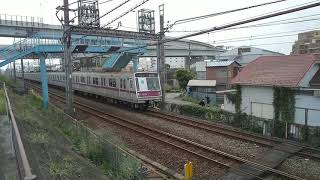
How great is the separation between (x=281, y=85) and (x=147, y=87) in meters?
9.96

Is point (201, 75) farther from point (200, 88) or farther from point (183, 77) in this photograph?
point (200, 88)

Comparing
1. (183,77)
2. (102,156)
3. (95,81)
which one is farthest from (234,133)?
(183,77)

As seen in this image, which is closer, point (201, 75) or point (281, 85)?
point (281, 85)

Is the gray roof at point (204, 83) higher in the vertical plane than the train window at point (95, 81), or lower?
lower

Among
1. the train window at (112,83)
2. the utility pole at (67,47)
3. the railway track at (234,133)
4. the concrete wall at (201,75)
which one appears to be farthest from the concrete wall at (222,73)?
the utility pole at (67,47)

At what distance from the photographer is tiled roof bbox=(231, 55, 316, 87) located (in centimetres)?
2159

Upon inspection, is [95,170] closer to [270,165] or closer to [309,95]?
[270,165]

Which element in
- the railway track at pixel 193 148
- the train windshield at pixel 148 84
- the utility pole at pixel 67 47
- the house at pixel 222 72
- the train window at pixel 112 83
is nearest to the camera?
the railway track at pixel 193 148

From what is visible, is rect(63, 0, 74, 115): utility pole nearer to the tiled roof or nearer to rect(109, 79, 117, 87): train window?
rect(109, 79, 117, 87): train window

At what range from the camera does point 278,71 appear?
23.5 m

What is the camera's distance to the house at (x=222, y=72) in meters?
45.0

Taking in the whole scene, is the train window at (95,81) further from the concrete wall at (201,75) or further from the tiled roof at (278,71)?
the concrete wall at (201,75)

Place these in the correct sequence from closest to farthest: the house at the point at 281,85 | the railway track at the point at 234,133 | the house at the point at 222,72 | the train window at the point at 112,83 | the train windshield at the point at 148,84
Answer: the railway track at the point at 234,133
the house at the point at 281,85
the train windshield at the point at 148,84
the train window at the point at 112,83
the house at the point at 222,72

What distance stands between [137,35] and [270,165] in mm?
17858
